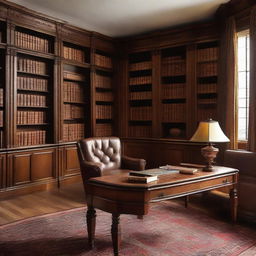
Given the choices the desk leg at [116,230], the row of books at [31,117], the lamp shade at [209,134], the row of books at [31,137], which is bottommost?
the desk leg at [116,230]

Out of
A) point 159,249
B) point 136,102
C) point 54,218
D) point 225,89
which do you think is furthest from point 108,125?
point 159,249

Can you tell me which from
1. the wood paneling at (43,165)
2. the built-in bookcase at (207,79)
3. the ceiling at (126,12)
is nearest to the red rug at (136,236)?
the wood paneling at (43,165)

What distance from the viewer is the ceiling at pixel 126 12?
4258 millimetres

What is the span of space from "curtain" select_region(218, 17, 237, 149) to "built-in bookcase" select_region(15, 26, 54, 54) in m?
2.79

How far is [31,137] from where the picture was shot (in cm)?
470

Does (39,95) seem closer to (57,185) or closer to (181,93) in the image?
(57,185)

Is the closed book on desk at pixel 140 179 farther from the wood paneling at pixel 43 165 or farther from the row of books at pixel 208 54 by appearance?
the row of books at pixel 208 54

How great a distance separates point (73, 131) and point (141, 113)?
53.9 inches

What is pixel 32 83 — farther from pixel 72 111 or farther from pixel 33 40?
pixel 72 111

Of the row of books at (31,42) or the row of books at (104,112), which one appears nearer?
the row of books at (31,42)

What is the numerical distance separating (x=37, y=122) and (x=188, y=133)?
8.39 ft

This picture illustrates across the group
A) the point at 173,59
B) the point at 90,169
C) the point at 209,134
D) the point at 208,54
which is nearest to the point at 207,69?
the point at 208,54

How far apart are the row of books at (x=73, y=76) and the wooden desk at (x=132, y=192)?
3.04 metres

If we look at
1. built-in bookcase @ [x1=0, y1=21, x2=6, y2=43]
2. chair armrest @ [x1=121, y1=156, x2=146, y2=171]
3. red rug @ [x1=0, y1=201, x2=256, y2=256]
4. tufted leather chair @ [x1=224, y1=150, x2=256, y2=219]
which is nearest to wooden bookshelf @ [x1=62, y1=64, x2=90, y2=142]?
built-in bookcase @ [x1=0, y1=21, x2=6, y2=43]
